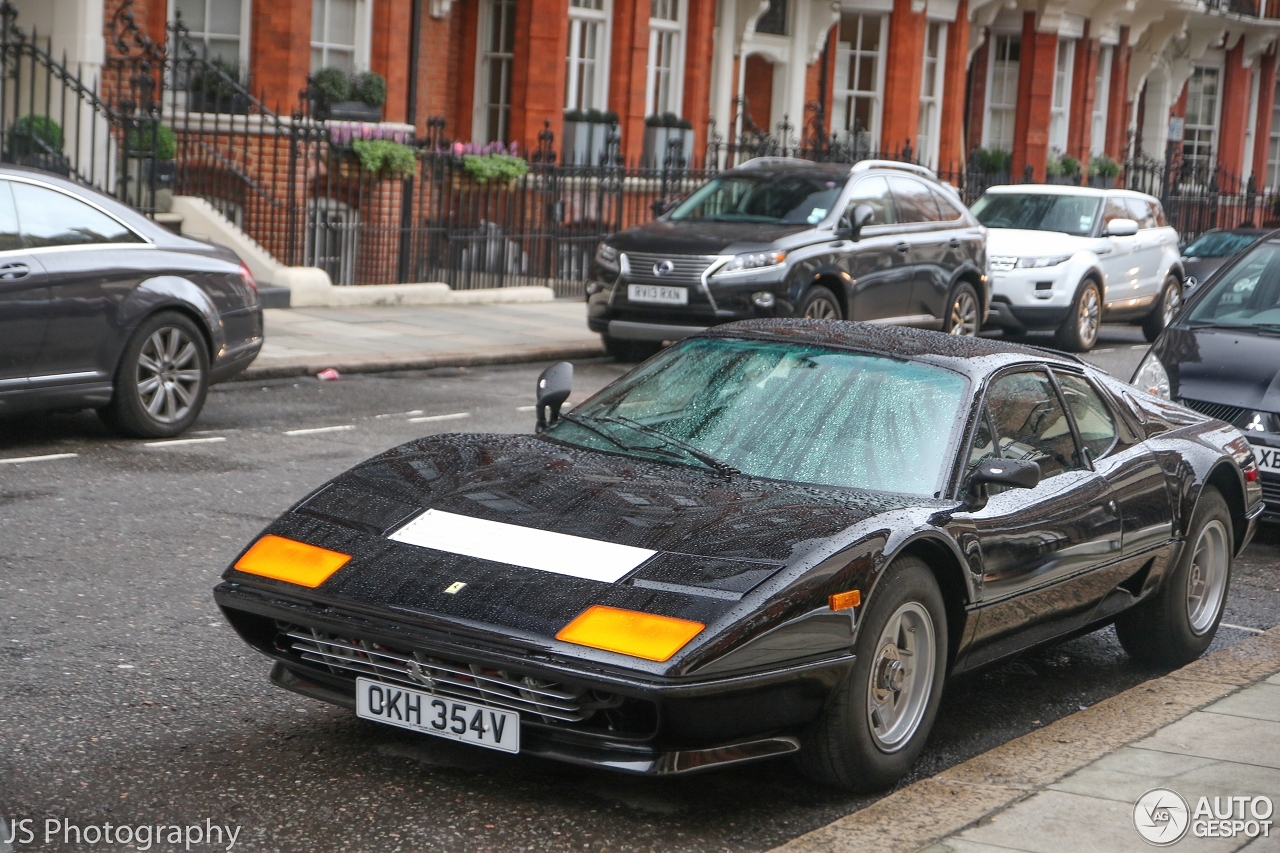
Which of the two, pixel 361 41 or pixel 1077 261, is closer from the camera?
pixel 1077 261

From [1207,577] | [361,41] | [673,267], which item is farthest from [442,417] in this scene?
[361,41]

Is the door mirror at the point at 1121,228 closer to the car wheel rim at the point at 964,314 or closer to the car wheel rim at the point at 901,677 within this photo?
the car wheel rim at the point at 964,314

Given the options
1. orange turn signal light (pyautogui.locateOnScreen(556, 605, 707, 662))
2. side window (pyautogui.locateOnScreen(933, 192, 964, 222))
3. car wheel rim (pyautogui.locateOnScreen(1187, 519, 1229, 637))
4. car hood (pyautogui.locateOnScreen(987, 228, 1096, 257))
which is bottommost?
car wheel rim (pyautogui.locateOnScreen(1187, 519, 1229, 637))

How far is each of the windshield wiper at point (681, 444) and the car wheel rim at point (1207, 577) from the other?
2.27 metres

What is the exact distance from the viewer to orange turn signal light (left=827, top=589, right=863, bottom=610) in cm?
449

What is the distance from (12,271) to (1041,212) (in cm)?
1300

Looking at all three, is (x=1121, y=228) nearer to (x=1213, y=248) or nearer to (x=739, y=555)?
(x=1213, y=248)

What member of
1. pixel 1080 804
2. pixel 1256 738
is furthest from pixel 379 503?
pixel 1256 738

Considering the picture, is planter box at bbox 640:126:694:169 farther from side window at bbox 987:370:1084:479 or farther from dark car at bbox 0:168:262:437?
side window at bbox 987:370:1084:479

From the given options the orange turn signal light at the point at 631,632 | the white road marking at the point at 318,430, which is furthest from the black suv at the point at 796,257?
the orange turn signal light at the point at 631,632

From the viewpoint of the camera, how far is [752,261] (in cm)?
1437

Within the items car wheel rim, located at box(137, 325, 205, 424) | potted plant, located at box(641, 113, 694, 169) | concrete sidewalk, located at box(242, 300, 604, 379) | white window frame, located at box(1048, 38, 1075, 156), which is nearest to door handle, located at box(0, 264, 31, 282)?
car wheel rim, located at box(137, 325, 205, 424)

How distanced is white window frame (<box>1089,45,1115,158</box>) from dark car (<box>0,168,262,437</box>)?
30286 millimetres

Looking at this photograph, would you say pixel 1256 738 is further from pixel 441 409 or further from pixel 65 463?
pixel 441 409
